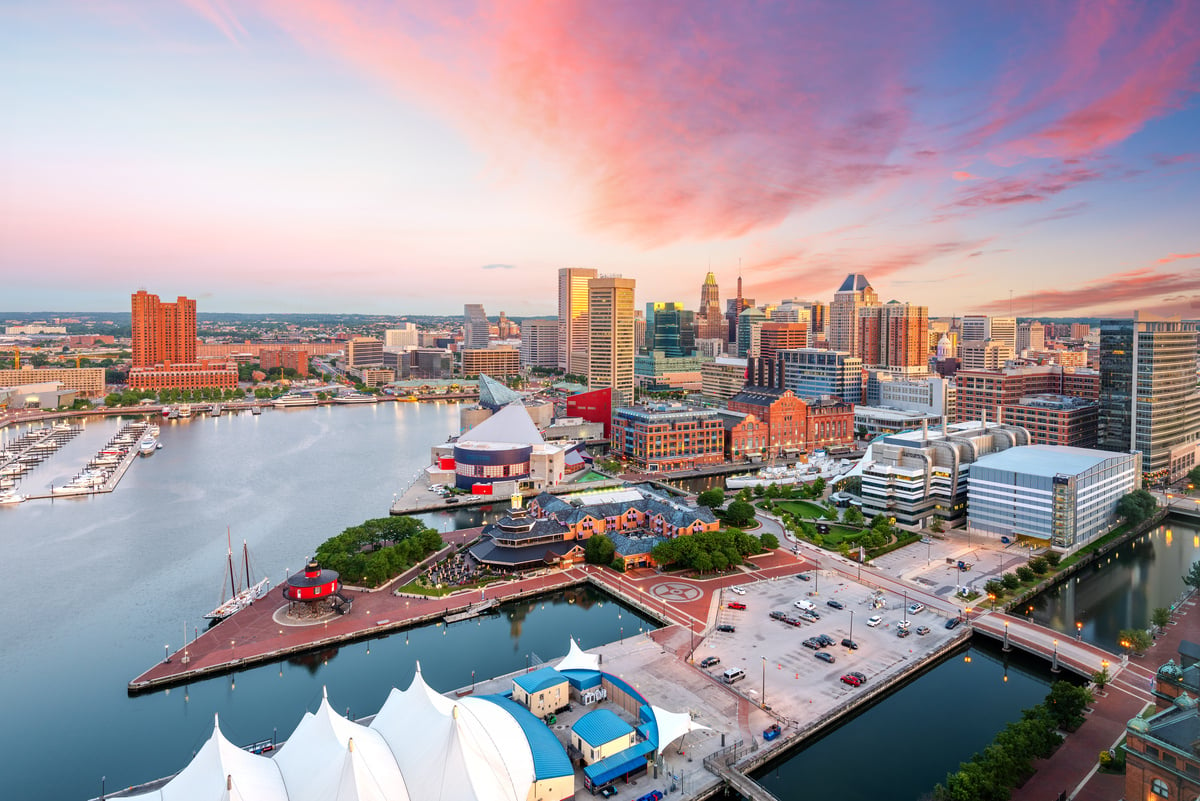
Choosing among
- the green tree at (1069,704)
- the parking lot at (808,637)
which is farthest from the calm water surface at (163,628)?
the green tree at (1069,704)

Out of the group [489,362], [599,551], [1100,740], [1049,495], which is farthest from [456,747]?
[489,362]

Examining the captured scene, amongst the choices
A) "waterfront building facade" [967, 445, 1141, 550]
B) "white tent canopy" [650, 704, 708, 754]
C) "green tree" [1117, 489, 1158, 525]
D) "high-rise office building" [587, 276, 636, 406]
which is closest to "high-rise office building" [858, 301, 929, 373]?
"high-rise office building" [587, 276, 636, 406]

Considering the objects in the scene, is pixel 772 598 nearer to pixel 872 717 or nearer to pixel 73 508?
pixel 872 717

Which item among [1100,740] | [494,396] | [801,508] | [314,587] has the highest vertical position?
[494,396]

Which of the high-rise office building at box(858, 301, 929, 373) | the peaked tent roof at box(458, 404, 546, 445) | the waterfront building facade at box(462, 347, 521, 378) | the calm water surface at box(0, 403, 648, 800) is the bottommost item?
the calm water surface at box(0, 403, 648, 800)

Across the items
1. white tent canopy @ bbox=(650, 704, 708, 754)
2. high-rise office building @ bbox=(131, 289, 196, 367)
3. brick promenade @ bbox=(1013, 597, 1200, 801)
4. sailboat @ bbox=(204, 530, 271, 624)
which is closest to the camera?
brick promenade @ bbox=(1013, 597, 1200, 801)

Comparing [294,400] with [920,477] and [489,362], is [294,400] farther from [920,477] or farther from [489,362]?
[920,477]

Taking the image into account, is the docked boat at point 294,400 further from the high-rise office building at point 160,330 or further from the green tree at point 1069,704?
the green tree at point 1069,704

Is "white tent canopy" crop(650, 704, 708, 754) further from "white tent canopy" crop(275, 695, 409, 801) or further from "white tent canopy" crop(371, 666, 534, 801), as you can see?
"white tent canopy" crop(275, 695, 409, 801)
